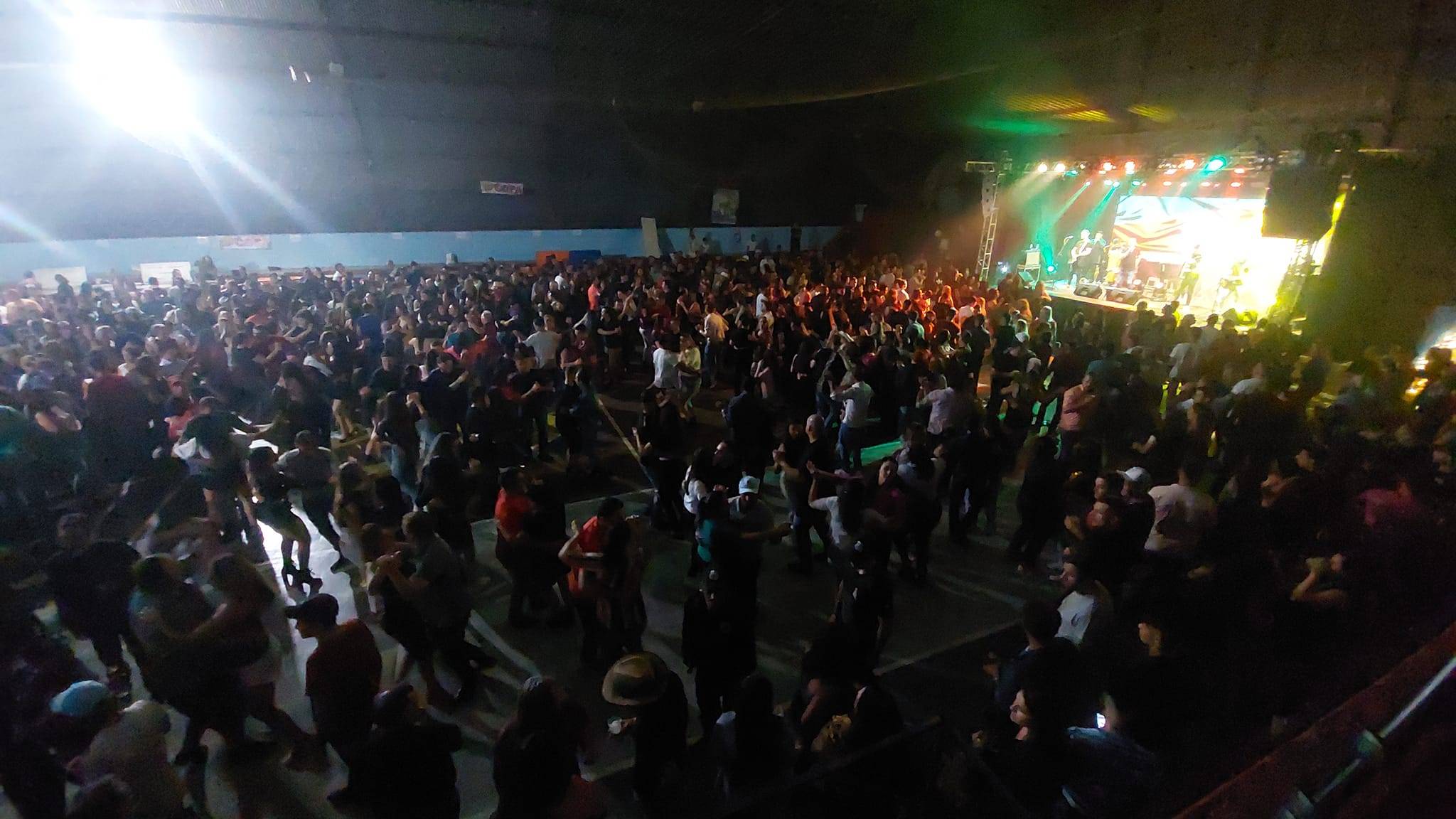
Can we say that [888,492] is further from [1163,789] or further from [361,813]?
[361,813]

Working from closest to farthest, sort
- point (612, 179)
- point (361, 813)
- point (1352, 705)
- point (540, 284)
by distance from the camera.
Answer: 1. point (1352, 705)
2. point (361, 813)
3. point (540, 284)
4. point (612, 179)

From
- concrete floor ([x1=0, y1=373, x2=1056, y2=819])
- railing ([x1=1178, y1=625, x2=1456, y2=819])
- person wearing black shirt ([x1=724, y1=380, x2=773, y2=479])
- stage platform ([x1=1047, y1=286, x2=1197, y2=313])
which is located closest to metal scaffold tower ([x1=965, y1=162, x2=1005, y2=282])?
stage platform ([x1=1047, y1=286, x2=1197, y2=313])

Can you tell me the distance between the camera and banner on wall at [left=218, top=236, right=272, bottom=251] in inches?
646

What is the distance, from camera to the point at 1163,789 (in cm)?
332

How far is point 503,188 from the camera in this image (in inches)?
712

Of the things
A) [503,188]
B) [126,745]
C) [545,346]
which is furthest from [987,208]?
[126,745]

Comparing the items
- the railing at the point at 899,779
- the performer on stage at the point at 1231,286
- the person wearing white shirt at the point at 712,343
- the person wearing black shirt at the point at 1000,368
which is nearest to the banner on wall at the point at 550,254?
the person wearing white shirt at the point at 712,343

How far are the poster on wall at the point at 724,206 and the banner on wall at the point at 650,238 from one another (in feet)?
6.82

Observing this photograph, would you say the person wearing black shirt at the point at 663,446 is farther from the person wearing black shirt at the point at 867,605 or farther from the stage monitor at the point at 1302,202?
the stage monitor at the point at 1302,202

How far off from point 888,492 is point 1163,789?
206 centimetres

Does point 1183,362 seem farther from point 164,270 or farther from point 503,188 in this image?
point 164,270

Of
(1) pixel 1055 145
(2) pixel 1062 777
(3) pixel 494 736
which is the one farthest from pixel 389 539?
(1) pixel 1055 145

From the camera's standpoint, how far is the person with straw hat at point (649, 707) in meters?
2.60

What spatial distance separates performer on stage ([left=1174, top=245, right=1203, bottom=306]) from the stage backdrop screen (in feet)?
0.27
